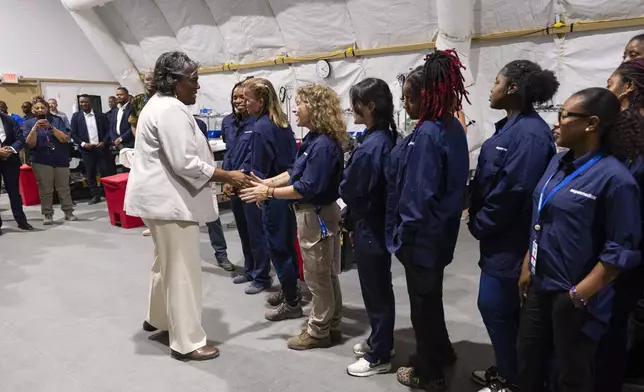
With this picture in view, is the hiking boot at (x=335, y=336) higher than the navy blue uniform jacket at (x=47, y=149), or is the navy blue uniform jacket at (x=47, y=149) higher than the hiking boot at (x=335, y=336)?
the navy blue uniform jacket at (x=47, y=149)

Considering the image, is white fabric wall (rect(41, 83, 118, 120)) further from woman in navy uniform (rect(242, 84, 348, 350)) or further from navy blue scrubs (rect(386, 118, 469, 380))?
navy blue scrubs (rect(386, 118, 469, 380))

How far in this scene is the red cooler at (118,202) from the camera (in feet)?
18.6

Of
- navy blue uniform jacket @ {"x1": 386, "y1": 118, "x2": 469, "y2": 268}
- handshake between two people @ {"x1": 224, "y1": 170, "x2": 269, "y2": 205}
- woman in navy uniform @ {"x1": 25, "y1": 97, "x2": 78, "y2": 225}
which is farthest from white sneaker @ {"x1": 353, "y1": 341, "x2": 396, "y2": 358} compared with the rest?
woman in navy uniform @ {"x1": 25, "y1": 97, "x2": 78, "y2": 225}

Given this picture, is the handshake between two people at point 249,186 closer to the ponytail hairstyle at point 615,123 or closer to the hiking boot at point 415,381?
the hiking boot at point 415,381

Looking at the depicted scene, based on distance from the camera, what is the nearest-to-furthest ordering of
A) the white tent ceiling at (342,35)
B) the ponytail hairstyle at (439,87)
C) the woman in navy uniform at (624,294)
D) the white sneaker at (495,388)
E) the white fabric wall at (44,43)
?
the woman in navy uniform at (624,294) < the ponytail hairstyle at (439,87) < the white sneaker at (495,388) < the white tent ceiling at (342,35) < the white fabric wall at (44,43)

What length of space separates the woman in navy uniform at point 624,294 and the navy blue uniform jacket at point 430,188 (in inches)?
24.1

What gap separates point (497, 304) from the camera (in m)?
2.02

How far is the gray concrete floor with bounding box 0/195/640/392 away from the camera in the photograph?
2.45 meters

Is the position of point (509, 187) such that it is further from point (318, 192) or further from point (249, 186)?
point (249, 186)

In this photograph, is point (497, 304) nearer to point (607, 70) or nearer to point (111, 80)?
point (607, 70)

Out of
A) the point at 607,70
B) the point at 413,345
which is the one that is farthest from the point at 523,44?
the point at 413,345

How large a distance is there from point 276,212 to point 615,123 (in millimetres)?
1997

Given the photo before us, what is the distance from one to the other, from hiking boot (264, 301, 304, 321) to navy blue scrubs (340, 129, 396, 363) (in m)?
0.84

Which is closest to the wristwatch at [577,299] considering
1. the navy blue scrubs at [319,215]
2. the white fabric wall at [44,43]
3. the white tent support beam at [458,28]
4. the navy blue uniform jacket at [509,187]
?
the navy blue uniform jacket at [509,187]
